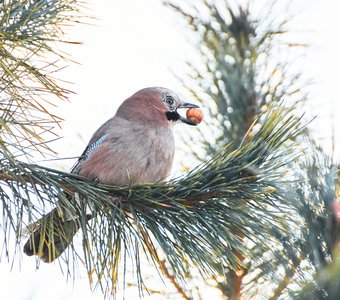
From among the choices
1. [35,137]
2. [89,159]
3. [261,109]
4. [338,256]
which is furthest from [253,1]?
[338,256]

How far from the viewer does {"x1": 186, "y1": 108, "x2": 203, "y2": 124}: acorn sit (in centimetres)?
294

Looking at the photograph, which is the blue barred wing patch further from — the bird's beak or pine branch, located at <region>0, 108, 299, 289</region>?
pine branch, located at <region>0, 108, 299, 289</region>

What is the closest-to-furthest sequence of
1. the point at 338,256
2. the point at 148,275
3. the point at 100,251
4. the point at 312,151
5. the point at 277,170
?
the point at 338,256 → the point at 312,151 → the point at 277,170 → the point at 100,251 → the point at 148,275

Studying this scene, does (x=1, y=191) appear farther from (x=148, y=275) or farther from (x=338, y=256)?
(x=338, y=256)

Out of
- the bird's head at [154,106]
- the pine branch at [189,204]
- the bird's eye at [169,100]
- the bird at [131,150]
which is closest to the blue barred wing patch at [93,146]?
the bird at [131,150]

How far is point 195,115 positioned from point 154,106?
571 millimetres

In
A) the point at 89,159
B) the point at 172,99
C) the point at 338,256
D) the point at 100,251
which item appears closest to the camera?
the point at 338,256

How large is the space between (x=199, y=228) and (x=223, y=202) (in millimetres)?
101

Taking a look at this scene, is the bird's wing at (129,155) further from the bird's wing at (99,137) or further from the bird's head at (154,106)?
the bird's head at (154,106)

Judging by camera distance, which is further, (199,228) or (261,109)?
(261,109)

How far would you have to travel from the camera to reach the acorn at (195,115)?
2.94 metres

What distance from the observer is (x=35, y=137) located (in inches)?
79.4

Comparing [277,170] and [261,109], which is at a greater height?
[261,109]

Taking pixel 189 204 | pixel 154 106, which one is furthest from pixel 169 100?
pixel 189 204
